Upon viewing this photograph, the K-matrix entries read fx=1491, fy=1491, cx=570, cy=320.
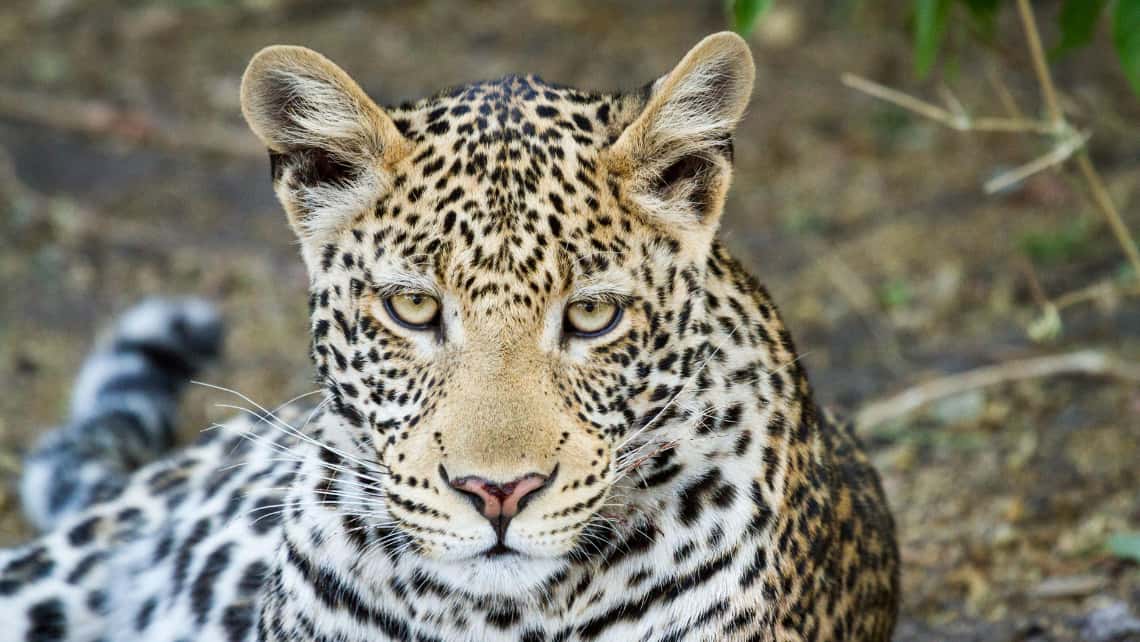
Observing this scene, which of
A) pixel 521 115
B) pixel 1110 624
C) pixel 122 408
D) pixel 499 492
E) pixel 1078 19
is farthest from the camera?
pixel 122 408

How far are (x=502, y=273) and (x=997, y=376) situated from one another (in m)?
3.47

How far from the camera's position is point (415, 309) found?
3.72 meters

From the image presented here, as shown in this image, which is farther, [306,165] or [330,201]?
[306,165]

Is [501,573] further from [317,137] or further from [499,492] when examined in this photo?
[317,137]

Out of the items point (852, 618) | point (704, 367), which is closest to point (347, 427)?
point (704, 367)

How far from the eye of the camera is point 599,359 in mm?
3697

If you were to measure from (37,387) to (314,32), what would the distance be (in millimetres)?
5252

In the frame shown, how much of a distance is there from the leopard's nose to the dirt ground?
8.27 feet

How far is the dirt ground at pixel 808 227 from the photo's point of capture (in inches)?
246

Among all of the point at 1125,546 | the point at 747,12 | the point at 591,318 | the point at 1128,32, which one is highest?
the point at 747,12

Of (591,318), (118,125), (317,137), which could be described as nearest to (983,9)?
(591,318)

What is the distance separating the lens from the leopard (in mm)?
3588

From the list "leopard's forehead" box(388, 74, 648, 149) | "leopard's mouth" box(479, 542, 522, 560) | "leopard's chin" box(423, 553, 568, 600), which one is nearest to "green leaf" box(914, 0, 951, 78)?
"leopard's forehead" box(388, 74, 648, 149)

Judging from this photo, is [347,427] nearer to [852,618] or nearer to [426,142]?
[426,142]
